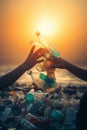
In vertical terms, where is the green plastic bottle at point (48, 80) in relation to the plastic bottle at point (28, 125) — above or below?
above

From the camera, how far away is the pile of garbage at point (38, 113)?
3.77m

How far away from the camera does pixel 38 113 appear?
4.29 meters

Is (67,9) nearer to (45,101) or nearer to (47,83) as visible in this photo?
(45,101)

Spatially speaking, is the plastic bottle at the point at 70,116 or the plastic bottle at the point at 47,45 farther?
the plastic bottle at the point at 70,116

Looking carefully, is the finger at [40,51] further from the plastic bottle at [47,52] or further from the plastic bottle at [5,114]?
the plastic bottle at [5,114]

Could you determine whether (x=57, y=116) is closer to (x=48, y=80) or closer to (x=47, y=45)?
(x=48, y=80)

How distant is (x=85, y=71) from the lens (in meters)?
2.92

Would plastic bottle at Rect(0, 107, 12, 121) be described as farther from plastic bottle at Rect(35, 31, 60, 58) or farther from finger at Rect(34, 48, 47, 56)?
finger at Rect(34, 48, 47, 56)

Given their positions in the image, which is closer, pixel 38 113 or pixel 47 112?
pixel 47 112

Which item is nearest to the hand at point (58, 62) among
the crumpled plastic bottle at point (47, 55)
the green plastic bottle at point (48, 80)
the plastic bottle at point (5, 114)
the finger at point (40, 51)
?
the crumpled plastic bottle at point (47, 55)

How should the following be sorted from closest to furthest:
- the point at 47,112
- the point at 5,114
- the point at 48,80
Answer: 1. the point at 48,80
2. the point at 47,112
3. the point at 5,114

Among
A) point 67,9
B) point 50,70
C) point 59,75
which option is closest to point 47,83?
point 50,70

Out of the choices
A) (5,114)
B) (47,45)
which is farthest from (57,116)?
(47,45)

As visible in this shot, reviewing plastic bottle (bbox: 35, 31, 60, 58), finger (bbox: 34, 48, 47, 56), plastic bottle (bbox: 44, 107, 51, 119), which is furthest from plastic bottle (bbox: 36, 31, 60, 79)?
plastic bottle (bbox: 44, 107, 51, 119)
